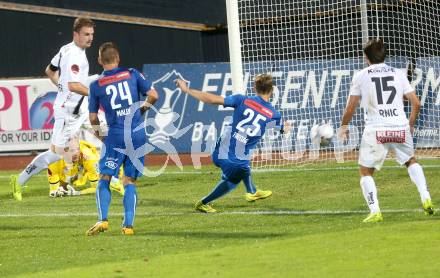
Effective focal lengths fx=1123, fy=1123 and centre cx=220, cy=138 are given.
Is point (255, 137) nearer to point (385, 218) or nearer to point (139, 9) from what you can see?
point (385, 218)

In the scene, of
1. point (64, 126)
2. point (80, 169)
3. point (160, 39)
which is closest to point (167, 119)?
point (80, 169)

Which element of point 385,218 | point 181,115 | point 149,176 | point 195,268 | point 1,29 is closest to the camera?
point 195,268

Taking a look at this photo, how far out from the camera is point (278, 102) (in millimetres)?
20469

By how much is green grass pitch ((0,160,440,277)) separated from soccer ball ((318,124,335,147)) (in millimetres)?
1997

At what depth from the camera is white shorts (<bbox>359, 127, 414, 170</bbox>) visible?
1172 cm

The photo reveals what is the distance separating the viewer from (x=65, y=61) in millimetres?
15203

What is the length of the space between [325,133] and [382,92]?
7.71m

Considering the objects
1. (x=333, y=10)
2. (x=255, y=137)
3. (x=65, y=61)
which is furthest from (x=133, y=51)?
(x=255, y=137)

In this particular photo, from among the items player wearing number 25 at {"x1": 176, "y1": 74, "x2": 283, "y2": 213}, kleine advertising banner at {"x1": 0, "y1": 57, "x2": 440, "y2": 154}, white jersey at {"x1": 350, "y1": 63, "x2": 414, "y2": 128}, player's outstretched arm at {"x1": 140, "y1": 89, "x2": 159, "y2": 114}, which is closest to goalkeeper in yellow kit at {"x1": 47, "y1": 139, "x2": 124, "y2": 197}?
player wearing number 25 at {"x1": 176, "y1": 74, "x2": 283, "y2": 213}

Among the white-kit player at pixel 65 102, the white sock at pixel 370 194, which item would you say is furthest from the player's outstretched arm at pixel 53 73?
the white sock at pixel 370 194

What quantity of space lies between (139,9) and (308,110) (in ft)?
37.3

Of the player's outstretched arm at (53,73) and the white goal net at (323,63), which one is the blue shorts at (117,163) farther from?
the white goal net at (323,63)

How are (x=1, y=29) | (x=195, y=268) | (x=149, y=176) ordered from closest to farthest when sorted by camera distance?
1. (x=195, y=268)
2. (x=149, y=176)
3. (x=1, y=29)

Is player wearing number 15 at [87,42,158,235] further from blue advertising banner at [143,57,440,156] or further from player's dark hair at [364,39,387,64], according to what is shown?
blue advertising banner at [143,57,440,156]
